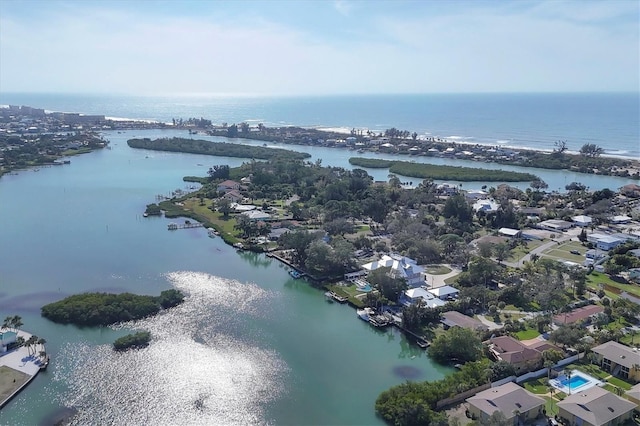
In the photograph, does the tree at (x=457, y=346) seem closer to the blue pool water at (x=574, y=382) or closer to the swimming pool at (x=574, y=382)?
the swimming pool at (x=574, y=382)

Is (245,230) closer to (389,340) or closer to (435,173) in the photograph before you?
(389,340)

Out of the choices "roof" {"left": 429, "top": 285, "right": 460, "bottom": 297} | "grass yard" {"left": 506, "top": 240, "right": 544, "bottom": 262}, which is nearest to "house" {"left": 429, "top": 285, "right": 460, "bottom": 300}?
"roof" {"left": 429, "top": 285, "right": 460, "bottom": 297}

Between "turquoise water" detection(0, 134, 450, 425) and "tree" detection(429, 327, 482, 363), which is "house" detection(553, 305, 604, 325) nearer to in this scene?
"tree" detection(429, 327, 482, 363)

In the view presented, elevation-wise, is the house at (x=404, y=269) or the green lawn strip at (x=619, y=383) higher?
the house at (x=404, y=269)

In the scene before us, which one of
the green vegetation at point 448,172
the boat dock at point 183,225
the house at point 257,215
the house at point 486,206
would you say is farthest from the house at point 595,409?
the green vegetation at point 448,172

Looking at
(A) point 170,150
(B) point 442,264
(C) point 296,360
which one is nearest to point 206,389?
(C) point 296,360

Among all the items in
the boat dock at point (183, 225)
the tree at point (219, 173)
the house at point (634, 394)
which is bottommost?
the house at point (634, 394)

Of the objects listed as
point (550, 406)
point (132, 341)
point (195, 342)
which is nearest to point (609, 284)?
point (550, 406)
